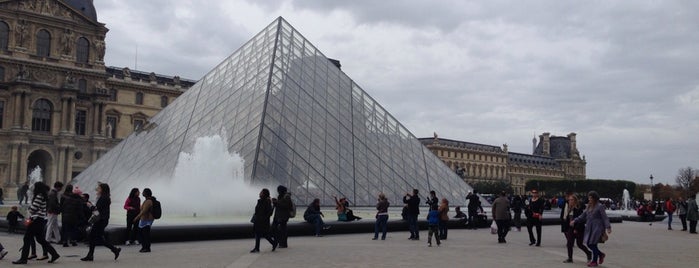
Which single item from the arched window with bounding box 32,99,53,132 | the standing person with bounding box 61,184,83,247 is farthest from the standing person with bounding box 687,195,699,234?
the arched window with bounding box 32,99,53,132

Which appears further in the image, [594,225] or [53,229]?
[53,229]

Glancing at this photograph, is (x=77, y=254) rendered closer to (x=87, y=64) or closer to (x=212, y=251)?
(x=212, y=251)

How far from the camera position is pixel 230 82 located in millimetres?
25938

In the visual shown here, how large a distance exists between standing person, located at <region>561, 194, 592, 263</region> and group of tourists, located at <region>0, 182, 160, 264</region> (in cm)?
638

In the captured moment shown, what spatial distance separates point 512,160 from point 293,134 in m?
111

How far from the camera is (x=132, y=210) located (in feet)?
33.8

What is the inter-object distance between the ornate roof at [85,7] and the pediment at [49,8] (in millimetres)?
1170

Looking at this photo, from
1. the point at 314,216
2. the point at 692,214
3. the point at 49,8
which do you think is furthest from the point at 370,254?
the point at 49,8

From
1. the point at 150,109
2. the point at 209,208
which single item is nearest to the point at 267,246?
the point at 209,208

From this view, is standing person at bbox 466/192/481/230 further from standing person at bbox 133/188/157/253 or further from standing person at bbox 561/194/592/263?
standing person at bbox 133/188/157/253

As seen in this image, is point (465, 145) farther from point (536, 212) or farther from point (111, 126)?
point (536, 212)

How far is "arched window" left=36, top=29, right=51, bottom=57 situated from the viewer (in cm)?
5572

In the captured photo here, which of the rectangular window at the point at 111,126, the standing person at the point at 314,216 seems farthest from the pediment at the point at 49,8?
the standing person at the point at 314,216

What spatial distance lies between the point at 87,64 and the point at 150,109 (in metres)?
9.20
